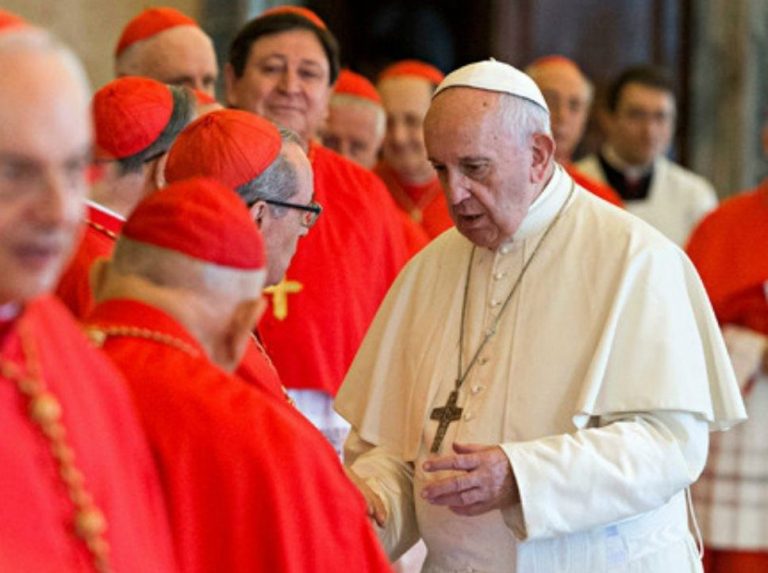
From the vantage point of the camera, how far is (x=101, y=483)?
8.76 feet

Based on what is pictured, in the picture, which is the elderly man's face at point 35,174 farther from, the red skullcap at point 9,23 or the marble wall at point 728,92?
the marble wall at point 728,92

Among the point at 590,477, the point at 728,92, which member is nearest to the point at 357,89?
the point at 590,477

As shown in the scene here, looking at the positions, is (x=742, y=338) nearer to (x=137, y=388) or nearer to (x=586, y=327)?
(x=586, y=327)

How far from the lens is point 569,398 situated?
13.8 ft

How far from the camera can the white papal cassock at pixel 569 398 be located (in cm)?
405

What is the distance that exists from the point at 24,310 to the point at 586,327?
199 centimetres

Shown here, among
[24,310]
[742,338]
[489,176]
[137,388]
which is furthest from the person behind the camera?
[742,338]

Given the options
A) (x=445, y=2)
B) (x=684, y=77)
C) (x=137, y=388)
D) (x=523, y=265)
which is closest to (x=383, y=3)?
(x=445, y=2)

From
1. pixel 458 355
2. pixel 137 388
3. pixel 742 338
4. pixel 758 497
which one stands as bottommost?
pixel 758 497

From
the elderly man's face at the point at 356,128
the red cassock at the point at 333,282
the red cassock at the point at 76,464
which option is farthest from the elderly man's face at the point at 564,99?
the red cassock at the point at 76,464

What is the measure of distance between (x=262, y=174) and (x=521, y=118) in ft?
2.22

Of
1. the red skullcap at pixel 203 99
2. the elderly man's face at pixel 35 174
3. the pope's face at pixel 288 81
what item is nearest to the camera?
the elderly man's face at pixel 35 174

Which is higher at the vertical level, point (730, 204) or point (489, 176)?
point (489, 176)

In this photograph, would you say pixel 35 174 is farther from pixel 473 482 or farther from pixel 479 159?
pixel 479 159
